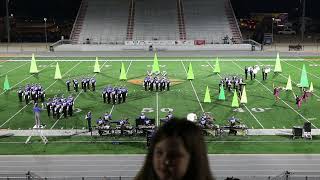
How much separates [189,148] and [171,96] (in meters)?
23.8

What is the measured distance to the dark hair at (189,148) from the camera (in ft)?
7.03

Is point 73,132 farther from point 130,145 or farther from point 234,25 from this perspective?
point 234,25

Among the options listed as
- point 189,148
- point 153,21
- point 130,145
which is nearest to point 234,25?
point 153,21

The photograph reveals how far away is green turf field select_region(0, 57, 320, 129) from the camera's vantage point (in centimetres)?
2105

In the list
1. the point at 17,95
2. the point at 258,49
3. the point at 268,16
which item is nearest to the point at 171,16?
the point at 258,49

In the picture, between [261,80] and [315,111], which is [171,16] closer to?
[261,80]

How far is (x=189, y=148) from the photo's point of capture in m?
2.14

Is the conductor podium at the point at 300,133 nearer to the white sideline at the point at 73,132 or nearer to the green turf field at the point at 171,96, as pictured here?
the white sideline at the point at 73,132

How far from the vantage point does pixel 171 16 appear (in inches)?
2344

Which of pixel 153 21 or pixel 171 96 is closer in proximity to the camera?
pixel 171 96

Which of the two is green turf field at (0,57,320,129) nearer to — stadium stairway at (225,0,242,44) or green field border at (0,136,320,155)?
green field border at (0,136,320,155)

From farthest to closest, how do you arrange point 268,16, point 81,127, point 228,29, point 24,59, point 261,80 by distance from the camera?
point 268,16, point 228,29, point 24,59, point 261,80, point 81,127

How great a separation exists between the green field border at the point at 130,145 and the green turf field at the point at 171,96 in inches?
75.6

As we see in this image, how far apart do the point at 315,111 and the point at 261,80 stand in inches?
350
